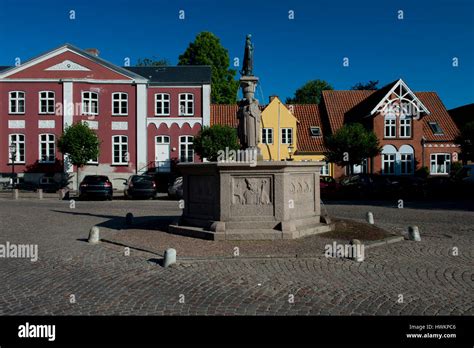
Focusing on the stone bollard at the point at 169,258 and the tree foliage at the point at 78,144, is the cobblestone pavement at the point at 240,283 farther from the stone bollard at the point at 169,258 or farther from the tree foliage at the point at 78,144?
the tree foliage at the point at 78,144

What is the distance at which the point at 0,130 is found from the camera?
3506 centimetres

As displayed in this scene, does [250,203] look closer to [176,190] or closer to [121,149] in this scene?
[176,190]

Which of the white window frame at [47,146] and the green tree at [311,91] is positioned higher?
the green tree at [311,91]

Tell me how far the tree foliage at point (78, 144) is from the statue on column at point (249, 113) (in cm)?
2261

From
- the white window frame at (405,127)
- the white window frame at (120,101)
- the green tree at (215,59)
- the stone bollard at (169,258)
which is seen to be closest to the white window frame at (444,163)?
the white window frame at (405,127)

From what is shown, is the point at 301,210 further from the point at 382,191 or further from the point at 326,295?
the point at 382,191

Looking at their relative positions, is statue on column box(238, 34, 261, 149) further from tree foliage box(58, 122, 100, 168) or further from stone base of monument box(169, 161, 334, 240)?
tree foliage box(58, 122, 100, 168)

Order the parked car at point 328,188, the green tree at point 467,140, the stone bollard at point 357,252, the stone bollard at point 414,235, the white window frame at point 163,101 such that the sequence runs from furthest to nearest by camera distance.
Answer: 1. the white window frame at point 163,101
2. the green tree at point 467,140
3. the parked car at point 328,188
4. the stone bollard at point 414,235
5. the stone bollard at point 357,252

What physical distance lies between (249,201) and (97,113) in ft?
93.5

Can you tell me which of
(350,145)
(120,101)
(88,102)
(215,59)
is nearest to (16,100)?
(88,102)

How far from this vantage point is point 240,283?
6.50 meters

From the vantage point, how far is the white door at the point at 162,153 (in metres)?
36.2

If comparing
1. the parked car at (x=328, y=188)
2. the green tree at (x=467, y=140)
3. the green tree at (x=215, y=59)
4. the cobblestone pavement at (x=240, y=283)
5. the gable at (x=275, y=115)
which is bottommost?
the cobblestone pavement at (x=240, y=283)

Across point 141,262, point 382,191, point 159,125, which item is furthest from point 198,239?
point 159,125
